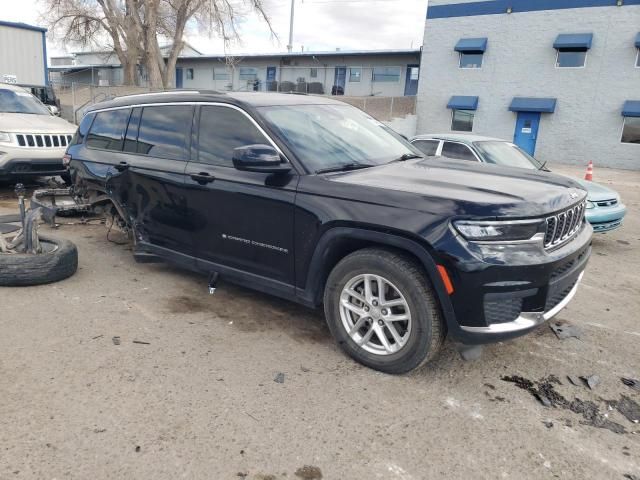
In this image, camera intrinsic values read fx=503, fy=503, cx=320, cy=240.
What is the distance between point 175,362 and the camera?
345 centimetres

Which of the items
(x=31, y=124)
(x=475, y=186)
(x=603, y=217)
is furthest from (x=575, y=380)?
(x=31, y=124)

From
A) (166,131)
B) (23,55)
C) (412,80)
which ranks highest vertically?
(412,80)

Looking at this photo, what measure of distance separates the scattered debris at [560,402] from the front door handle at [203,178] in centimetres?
265

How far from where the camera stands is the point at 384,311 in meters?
3.29

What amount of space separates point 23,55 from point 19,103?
381 inches

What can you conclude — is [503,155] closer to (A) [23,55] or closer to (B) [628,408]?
(B) [628,408]

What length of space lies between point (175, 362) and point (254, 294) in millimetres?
1391

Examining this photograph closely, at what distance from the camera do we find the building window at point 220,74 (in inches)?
1534

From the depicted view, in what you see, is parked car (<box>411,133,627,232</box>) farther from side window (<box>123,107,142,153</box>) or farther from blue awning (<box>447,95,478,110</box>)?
blue awning (<box>447,95,478,110</box>)

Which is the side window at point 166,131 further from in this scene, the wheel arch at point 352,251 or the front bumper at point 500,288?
the front bumper at point 500,288

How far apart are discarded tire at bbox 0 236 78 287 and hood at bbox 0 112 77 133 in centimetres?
446

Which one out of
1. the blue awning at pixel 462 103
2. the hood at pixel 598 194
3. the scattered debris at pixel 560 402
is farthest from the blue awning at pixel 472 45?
the scattered debris at pixel 560 402

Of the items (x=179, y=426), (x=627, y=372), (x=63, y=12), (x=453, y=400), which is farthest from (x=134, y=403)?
(x=63, y=12)

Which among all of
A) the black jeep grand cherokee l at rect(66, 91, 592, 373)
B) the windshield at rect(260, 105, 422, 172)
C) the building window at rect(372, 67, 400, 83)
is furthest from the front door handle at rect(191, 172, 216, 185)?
the building window at rect(372, 67, 400, 83)
